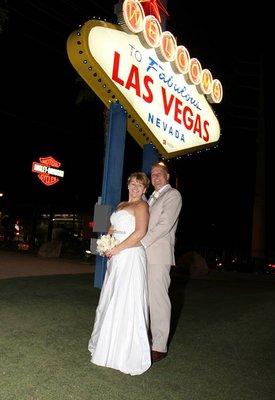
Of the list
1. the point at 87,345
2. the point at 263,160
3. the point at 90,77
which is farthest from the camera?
the point at 263,160

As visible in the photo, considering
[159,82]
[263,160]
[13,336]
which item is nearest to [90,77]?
[159,82]

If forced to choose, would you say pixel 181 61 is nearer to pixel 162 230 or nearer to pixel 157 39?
pixel 157 39

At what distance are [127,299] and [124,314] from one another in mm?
133

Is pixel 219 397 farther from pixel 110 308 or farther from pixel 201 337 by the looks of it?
pixel 201 337

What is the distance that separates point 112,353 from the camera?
3523 mm

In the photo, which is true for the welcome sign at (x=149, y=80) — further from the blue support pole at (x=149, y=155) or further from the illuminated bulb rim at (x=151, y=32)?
the blue support pole at (x=149, y=155)

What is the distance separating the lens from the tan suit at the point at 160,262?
3.94m

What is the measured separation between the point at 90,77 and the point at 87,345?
13.9ft

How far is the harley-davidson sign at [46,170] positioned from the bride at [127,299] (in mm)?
22567

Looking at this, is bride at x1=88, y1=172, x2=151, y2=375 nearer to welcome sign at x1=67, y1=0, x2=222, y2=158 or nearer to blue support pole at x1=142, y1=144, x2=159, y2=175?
welcome sign at x1=67, y1=0, x2=222, y2=158

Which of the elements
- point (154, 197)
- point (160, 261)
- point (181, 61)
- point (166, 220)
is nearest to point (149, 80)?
point (181, 61)

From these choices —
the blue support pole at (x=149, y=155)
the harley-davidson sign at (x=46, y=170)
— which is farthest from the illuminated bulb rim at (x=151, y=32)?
the harley-davidson sign at (x=46, y=170)

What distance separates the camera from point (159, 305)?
3945 mm

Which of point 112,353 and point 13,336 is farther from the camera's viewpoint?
point 13,336
